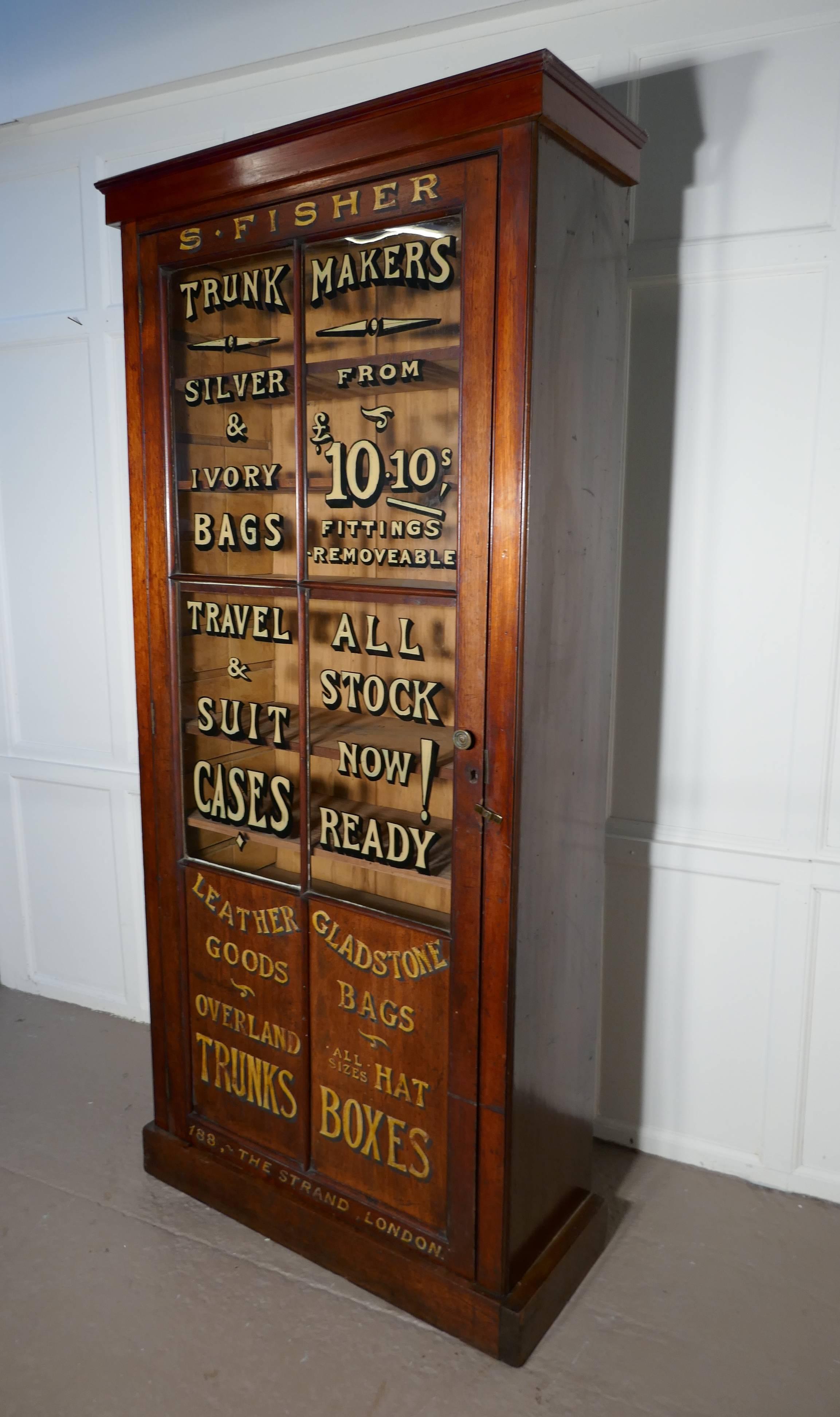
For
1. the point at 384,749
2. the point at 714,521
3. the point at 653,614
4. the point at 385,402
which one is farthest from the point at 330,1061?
the point at 714,521

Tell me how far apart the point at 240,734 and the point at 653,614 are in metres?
1.03

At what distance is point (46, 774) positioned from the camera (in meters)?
3.38

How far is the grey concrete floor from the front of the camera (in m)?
1.90

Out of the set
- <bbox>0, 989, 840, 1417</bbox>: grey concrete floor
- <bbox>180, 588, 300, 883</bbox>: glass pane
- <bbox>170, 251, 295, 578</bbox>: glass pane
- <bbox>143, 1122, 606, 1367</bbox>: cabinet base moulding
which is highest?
<bbox>170, 251, 295, 578</bbox>: glass pane

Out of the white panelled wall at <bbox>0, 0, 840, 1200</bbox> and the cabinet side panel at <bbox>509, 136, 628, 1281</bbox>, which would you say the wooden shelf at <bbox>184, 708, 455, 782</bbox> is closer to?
the cabinet side panel at <bbox>509, 136, 628, 1281</bbox>

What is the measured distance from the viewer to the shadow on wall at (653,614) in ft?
7.39

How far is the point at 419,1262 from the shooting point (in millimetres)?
2066

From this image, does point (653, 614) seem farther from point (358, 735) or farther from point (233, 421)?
point (233, 421)

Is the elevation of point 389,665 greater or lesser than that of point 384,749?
greater

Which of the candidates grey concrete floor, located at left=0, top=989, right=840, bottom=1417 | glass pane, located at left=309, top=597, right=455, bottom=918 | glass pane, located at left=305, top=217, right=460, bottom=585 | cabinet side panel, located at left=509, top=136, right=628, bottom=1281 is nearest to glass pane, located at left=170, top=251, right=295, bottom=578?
glass pane, located at left=305, top=217, right=460, bottom=585

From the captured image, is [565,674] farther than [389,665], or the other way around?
[389,665]

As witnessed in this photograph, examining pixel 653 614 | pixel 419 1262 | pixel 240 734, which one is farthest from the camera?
pixel 653 614

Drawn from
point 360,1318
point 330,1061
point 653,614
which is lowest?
point 360,1318

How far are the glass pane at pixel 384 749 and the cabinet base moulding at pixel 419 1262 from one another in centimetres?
73
